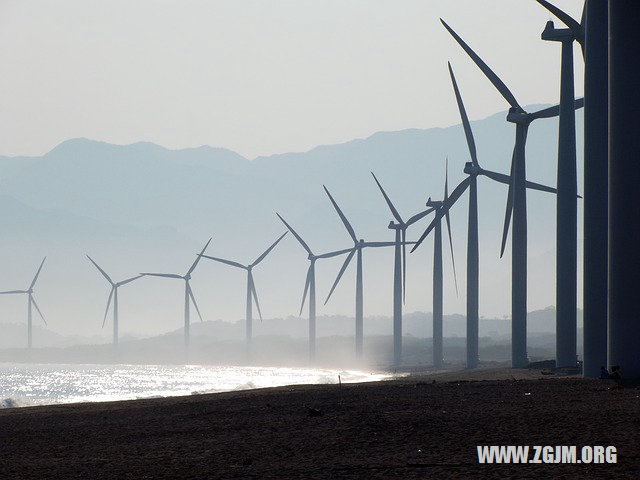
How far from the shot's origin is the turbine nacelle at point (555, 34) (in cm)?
6006

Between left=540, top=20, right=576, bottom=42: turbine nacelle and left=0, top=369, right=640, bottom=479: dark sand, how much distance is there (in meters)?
35.8

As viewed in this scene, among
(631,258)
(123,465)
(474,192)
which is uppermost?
(474,192)

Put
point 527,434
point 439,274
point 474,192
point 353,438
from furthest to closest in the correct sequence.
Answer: point 439,274 < point 474,192 < point 353,438 < point 527,434

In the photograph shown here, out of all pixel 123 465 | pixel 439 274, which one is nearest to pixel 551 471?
pixel 123 465

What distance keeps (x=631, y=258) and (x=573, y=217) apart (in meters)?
28.8

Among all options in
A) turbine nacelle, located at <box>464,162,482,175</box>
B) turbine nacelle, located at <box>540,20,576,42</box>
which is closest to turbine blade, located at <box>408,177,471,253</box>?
turbine nacelle, located at <box>464,162,482,175</box>

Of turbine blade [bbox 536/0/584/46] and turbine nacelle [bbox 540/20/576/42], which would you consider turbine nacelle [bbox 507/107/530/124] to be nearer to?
turbine nacelle [bbox 540/20/576/42]

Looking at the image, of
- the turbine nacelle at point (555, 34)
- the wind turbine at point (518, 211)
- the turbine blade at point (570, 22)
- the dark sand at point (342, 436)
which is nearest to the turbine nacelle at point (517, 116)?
the wind turbine at point (518, 211)

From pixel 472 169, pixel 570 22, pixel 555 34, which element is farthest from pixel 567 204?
pixel 472 169

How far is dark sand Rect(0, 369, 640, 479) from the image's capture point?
16.0 m

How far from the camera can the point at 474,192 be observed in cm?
8944

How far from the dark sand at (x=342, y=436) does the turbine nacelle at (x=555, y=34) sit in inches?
1411

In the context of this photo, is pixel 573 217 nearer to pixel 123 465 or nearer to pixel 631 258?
pixel 631 258

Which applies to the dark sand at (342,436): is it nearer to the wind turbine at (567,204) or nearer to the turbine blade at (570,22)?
the wind turbine at (567,204)
